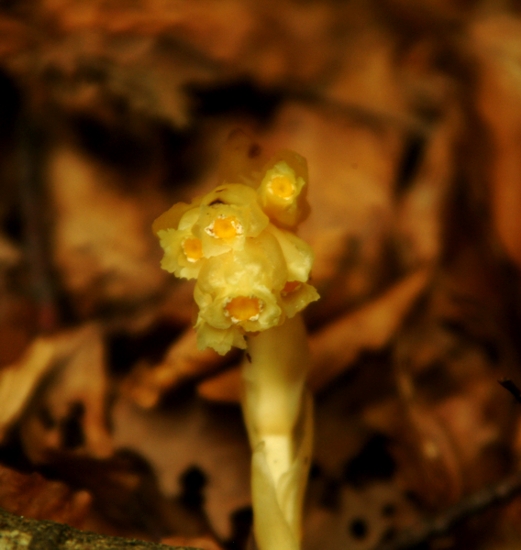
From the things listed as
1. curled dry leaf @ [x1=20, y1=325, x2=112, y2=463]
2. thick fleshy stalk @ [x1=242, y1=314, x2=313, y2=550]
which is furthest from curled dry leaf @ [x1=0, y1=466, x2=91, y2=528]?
thick fleshy stalk @ [x1=242, y1=314, x2=313, y2=550]

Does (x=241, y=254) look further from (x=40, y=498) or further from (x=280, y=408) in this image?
(x=40, y=498)

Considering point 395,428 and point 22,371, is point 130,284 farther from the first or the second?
point 395,428

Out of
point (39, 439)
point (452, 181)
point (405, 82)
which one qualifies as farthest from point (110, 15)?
point (39, 439)

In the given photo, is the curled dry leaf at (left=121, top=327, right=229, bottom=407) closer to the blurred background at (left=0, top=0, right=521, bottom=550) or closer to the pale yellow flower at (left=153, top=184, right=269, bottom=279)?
the blurred background at (left=0, top=0, right=521, bottom=550)

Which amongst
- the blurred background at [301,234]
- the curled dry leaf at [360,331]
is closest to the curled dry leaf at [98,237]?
the blurred background at [301,234]

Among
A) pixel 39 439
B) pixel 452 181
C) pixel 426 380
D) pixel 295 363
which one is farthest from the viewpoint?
pixel 452 181

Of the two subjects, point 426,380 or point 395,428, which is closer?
point 395,428

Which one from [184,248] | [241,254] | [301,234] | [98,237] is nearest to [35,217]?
[98,237]
